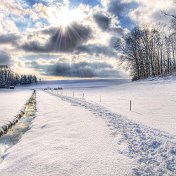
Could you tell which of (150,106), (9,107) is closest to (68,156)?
(150,106)

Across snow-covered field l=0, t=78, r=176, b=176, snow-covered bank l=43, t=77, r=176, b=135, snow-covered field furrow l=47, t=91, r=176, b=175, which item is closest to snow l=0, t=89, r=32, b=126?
snow-covered field l=0, t=78, r=176, b=176

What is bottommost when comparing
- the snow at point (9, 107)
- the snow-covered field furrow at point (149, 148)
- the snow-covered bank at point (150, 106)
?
the snow at point (9, 107)

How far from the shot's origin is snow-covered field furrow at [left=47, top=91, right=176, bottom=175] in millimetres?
6605

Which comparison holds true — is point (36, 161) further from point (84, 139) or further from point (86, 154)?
point (84, 139)

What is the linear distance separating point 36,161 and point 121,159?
245 cm

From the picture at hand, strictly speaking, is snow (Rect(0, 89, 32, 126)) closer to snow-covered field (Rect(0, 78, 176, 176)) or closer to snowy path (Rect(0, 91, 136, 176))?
snowy path (Rect(0, 91, 136, 176))

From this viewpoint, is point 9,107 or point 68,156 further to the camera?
point 9,107

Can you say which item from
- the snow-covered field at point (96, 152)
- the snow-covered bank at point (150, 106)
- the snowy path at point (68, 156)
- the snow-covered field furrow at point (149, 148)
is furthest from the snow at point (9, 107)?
the snow-covered field furrow at point (149, 148)

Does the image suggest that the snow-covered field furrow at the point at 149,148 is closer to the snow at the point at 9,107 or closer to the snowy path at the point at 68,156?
the snowy path at the point at 68,156

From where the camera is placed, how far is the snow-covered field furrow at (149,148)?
260 inches

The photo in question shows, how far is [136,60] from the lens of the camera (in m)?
64.9

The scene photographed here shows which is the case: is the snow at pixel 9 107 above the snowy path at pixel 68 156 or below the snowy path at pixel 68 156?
below

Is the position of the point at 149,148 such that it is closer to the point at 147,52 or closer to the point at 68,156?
the point at 68,156

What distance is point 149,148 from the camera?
8.48 m
